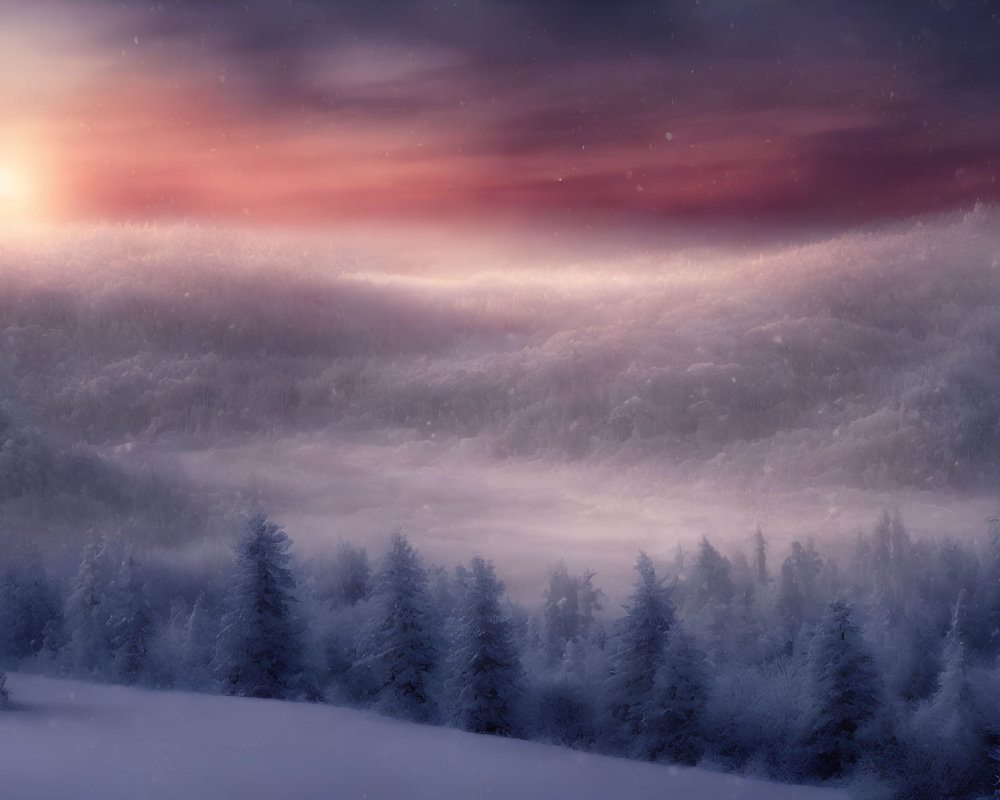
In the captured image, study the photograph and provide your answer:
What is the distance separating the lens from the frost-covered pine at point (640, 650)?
34781mm

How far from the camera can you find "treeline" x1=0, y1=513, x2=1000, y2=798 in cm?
3238

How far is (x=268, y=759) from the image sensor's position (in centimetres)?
2444

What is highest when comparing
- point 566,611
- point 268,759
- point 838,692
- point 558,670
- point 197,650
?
point 268,759

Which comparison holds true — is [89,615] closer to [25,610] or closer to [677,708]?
[25,610]

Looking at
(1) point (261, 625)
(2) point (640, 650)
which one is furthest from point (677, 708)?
(1) point (261, 625)

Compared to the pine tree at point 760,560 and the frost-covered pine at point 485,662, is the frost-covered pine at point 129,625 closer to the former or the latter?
the frost-covered pine at point 485,662

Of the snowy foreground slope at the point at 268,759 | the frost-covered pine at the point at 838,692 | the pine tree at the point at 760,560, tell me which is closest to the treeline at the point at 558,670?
the frost-covered pine at the point at 838,692

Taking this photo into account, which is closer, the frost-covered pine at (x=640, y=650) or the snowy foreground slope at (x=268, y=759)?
the snowy foreground slope at (x=268, y=759)

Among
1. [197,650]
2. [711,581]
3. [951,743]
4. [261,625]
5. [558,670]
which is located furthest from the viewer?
[711,581]

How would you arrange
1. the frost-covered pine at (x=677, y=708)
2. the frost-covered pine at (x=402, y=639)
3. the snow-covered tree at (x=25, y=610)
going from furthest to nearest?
the snow-covered tree at (x=25, y=610) → the frost-covered pine at (x=402, y=639) → the frost-covered pine at (x=677, y=708)

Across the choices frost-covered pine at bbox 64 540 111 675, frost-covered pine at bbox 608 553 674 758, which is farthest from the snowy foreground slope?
frost-covered pine at bbox 64 540 111 675

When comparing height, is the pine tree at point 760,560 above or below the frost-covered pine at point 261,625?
below

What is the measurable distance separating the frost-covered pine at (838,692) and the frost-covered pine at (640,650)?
19.3ft

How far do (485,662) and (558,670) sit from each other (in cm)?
868
